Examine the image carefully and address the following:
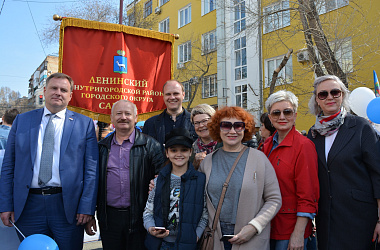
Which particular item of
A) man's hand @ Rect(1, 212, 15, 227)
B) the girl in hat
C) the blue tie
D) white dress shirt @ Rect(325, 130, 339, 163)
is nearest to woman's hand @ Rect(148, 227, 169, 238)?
the girl in hat

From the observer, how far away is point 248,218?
7.48 feet

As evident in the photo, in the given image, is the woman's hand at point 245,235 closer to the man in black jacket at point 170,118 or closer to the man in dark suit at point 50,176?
the man in dark suit at point 50,176

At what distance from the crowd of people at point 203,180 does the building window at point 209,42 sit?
52.5 ft

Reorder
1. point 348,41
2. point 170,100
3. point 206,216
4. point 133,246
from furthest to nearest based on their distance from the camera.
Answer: point 348,41, point 170,100, point 133,246, point 206,216

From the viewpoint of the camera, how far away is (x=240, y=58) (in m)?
17.2

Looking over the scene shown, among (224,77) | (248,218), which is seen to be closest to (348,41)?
(224,77)

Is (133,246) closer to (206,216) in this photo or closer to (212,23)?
(206,216)

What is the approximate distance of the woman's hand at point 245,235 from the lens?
2217 millimetres

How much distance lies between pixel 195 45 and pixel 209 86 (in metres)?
3.11

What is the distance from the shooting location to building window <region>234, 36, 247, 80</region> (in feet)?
55.2

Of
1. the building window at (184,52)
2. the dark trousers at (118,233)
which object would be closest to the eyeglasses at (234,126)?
the dark trousers at (118,233)

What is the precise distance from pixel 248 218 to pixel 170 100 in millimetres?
1804

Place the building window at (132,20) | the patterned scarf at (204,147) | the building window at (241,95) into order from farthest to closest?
the building window at (241,95) < the building window at (132,20) < the patterned scarf at (204,147)

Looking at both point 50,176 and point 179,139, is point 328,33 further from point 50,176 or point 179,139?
point 50,176
